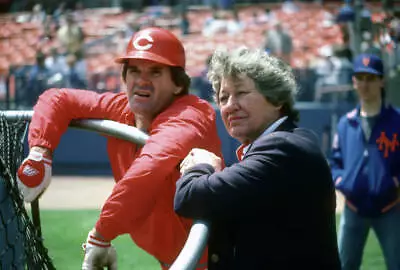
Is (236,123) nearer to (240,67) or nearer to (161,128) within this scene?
(240,67)

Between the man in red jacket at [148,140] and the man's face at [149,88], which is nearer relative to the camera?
the man in red jacket at [148,140]

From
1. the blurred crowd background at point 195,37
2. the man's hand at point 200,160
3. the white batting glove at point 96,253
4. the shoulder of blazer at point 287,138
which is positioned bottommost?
the blurred crowd background at point 195,37

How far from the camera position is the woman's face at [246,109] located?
7.34 ft

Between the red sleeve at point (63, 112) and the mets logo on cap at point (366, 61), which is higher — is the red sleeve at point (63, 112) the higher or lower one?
the higher one

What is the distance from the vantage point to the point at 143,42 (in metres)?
2.95

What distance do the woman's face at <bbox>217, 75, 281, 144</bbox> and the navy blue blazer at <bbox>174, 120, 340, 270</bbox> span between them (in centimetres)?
13

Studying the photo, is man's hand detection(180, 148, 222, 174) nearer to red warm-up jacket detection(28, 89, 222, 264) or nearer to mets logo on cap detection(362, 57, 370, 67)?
red warm-up jacket detection(28, 89, 222, 264)

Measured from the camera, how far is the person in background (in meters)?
2.03

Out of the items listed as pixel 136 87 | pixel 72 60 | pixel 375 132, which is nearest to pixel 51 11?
pixel 72 60

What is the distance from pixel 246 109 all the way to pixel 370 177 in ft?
9.49

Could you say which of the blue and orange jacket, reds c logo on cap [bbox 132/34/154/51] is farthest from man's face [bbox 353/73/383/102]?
reds c logo on cap [bbox 132/34/154/51]

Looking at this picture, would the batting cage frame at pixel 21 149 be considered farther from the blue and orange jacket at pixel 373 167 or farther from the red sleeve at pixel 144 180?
the blue and orange jacket at pixel 373 167

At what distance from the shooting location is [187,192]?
208 centimetres

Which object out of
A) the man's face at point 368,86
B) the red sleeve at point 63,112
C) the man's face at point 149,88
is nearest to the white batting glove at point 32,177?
the red sleeve at point 63,112
